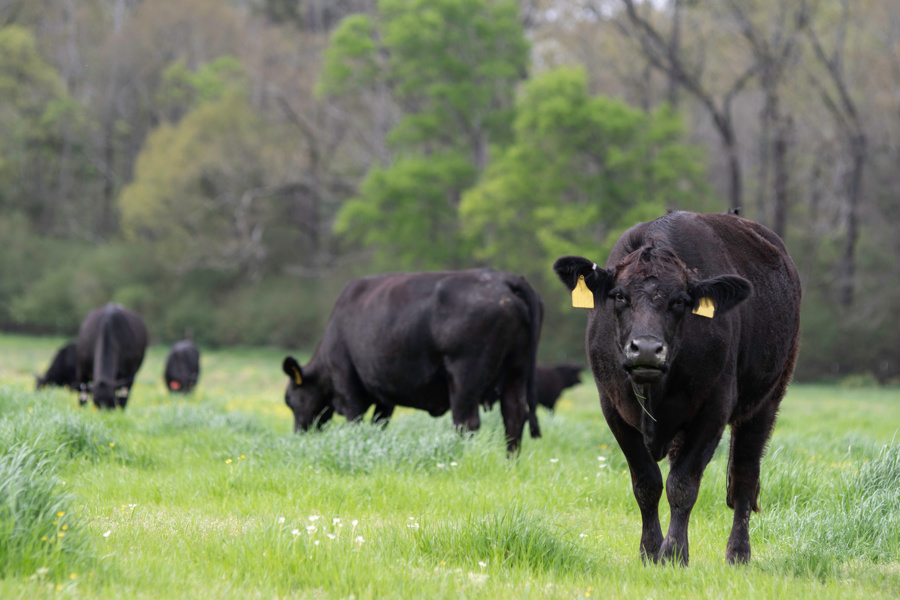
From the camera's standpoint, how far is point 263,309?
41.1 m

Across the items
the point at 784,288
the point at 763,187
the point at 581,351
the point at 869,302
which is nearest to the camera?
the point at 784,288

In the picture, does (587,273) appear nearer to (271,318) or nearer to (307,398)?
(307,398)

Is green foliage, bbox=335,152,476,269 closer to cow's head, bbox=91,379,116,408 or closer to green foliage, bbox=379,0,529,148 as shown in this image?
green foliage, bbox=379,0,529,148

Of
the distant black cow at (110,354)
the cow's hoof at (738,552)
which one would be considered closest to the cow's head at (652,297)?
the cow's hoof at (738,552)

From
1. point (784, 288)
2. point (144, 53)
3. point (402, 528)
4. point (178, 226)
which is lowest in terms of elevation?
point (178, 226)

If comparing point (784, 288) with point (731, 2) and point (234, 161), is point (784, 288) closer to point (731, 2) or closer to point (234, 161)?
point (731, 2)

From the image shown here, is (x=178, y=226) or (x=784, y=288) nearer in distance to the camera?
(x=784, y=288)

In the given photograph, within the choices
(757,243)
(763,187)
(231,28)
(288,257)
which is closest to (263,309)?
(288,257)

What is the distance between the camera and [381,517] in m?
5.20

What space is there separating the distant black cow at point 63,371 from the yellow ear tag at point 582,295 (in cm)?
1455

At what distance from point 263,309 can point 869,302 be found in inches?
1024

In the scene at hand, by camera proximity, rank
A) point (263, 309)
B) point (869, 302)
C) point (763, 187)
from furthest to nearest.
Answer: point (263, 309) < point (763, 187) < point (869, 302)

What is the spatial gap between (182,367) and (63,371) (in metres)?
3.83

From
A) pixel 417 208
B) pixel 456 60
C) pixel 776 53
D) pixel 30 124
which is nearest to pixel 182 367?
pixel 417 208
